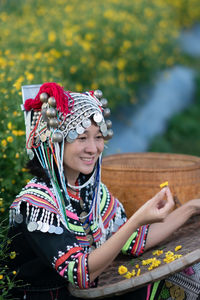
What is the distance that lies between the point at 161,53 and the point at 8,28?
8.90 ft

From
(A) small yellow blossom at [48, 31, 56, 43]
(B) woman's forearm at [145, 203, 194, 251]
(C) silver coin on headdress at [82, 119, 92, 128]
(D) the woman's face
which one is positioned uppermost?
(A) small yellow blossom at [48, 31, 56, 43]

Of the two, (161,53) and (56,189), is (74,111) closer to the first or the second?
(56,189)

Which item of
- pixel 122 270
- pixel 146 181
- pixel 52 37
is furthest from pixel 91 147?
pixel 52 37

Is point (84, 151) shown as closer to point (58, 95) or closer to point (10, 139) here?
point (58, 95)

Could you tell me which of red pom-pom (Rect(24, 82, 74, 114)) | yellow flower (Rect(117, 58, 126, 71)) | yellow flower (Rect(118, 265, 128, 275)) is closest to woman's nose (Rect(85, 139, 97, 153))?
red pom-pom (Rect(24, 82, 74, 114))

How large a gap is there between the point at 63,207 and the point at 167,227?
0.55m

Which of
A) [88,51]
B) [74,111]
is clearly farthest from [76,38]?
[74,111]

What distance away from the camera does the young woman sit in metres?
1.91

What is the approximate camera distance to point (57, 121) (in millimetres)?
1965

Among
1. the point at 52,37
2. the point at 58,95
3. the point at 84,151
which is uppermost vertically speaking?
the point at 52,37

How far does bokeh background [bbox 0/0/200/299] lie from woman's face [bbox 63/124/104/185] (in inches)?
21.3

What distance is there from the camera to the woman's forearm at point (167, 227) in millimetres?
2295

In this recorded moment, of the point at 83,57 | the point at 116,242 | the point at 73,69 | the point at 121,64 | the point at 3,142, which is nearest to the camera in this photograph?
the point at 116,242

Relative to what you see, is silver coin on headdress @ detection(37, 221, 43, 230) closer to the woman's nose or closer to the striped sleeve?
the woman's nose
